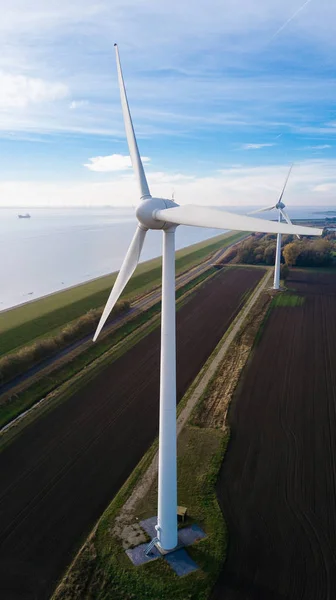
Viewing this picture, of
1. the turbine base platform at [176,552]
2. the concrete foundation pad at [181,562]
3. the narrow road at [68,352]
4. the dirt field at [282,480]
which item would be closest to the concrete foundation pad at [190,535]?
the turbine base platform at [176,552]

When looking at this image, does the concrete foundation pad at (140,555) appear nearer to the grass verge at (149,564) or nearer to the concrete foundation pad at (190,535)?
the grass verge at (149,564)

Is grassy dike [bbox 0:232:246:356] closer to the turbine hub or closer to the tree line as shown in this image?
the tree line

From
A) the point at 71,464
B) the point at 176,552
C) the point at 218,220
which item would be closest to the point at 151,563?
the point at 176,552

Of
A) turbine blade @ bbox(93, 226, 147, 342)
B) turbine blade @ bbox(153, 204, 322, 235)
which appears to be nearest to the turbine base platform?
turbine blade @ bbox(93, 226, 147, 342)

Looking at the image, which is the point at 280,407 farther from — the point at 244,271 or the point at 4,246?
the point at 4,246

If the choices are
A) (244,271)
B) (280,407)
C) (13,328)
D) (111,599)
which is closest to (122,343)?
(13,328)
